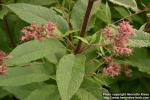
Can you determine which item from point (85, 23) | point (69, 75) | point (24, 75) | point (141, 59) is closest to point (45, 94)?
point (24, 75)

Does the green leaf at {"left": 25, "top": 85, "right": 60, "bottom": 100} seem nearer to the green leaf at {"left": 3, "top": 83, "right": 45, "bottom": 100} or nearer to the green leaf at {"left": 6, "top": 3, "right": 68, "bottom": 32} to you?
the green leaf at {"left": 3, "top": 83, "right": 45, "bottom": 100}

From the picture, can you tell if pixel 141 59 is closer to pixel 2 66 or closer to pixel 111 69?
pixel 111 69

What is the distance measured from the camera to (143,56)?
261 centimetres

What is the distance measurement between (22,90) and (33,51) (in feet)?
1.14

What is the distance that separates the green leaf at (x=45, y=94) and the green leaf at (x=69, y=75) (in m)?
0.23

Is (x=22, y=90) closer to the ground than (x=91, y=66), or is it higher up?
closer to the ground

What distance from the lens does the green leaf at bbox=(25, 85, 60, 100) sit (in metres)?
1.82

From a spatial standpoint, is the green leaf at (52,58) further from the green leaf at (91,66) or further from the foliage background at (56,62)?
the green leaf at (91,66)

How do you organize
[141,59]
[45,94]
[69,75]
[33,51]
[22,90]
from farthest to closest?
[141,59]
[22,90]
[45,94]
[33,51]
[69,75]

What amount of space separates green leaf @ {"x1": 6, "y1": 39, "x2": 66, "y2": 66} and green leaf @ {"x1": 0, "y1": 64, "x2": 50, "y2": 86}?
148mm

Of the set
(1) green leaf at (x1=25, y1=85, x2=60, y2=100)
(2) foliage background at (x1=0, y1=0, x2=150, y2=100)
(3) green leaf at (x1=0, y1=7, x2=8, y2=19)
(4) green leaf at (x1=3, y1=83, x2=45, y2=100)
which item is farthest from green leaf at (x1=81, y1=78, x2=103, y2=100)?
(3) green leaf at (x1=0, y1=7, x2=8, y2=19)

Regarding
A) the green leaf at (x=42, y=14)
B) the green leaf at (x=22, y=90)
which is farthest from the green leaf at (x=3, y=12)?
the green leaf at (x=22, y=90)

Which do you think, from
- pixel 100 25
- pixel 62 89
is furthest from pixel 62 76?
pixel 100 25

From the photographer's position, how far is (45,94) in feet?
6.05
